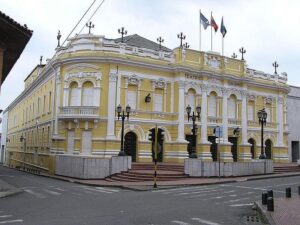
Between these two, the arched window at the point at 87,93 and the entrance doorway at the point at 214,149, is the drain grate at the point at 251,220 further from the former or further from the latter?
the entrance doorway at the point at 214,149

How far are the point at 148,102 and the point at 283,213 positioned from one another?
69.3 ft

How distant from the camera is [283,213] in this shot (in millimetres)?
11656

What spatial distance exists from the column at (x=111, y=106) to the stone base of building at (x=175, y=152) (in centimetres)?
523

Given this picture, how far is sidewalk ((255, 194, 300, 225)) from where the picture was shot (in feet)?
34.1

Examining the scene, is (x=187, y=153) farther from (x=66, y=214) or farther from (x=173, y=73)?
(x=66, y=214)

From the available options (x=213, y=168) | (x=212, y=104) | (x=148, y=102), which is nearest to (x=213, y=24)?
(x=212, y=104)

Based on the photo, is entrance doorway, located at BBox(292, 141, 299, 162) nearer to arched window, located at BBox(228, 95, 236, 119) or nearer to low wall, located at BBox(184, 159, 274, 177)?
arched window, located at BBox(228, 95, 236, 119)

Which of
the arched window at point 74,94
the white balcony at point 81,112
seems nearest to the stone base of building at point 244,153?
the white balcony at point 81,112

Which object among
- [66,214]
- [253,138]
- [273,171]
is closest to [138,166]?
[273,171]

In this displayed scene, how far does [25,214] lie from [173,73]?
23691 millimetres

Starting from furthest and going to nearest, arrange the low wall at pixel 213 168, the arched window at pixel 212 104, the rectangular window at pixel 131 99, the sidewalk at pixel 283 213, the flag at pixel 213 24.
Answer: the arched window at pixel 212 104 → the flag at pixel 213 24 → the rectangular window at pixel 131 99 → the low wall at pixel 213 168 → the sidewalk at pixel 283 213

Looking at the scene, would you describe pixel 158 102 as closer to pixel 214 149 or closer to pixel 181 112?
pixel 181 112

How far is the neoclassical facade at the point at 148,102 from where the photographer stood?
99.6 feet

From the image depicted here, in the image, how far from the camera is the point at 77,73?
30.9 metres
